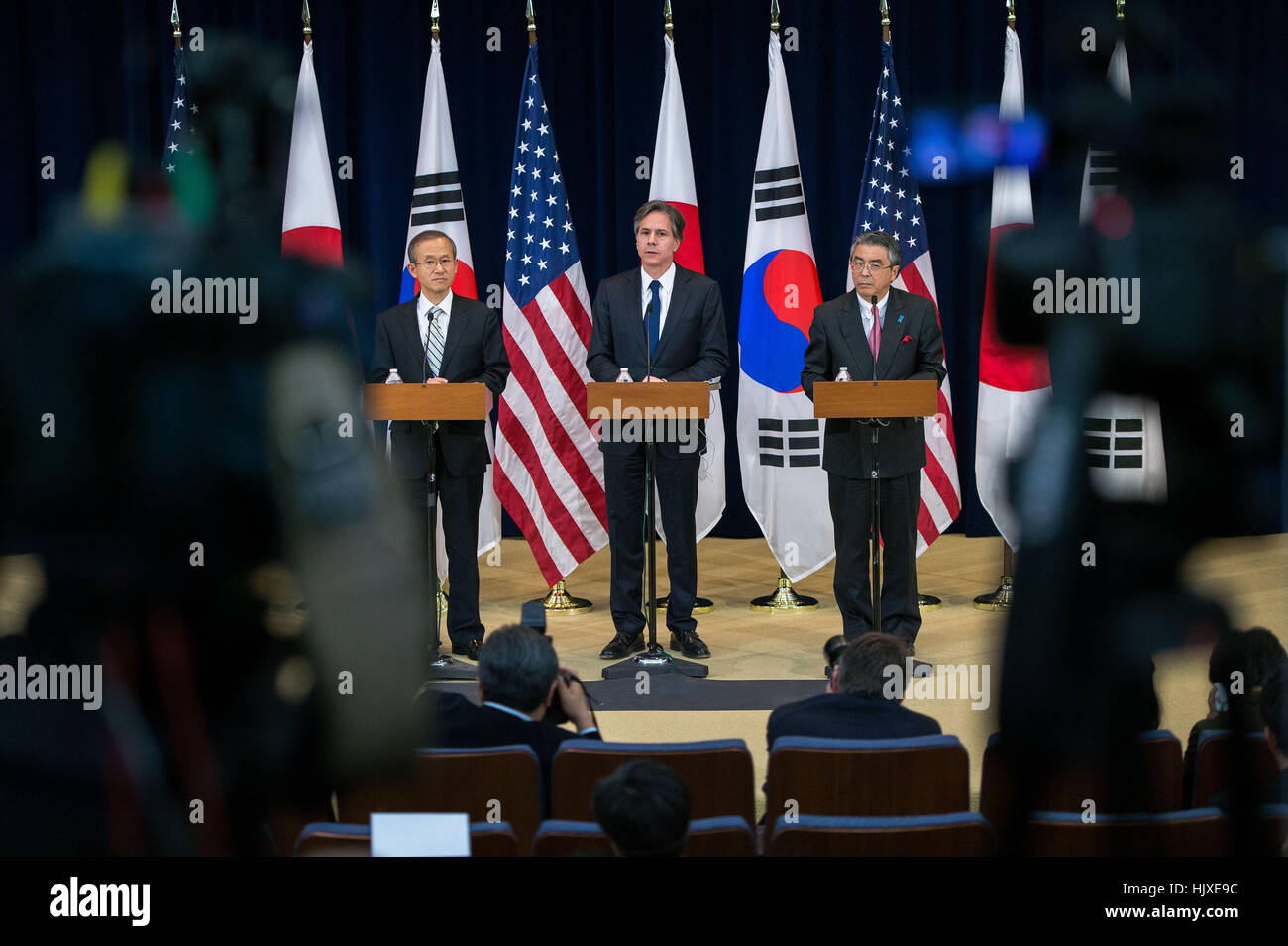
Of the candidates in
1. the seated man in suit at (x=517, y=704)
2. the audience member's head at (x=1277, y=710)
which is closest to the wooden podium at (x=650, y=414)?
the seated man in suit at (x=517, y=704)

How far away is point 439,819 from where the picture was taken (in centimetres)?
161

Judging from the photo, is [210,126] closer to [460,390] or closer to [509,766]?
[509,766]

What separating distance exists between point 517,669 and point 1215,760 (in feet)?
4.70

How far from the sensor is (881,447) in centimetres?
526

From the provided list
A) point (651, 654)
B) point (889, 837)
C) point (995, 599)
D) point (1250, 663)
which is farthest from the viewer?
point (995, 599)

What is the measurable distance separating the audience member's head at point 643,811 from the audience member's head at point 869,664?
1078 mm

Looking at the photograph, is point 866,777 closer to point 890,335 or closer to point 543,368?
point 890,335

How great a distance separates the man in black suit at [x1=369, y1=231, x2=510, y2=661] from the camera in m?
5.37

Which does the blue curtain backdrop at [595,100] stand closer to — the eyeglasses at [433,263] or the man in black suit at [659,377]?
the man in black suit at [659,377]

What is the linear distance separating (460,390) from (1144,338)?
142 inches

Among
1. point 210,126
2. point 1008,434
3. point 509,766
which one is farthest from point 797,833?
point 1008,434

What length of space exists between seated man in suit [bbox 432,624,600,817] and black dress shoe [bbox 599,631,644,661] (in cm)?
247

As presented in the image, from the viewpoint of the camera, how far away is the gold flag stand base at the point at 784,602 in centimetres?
641

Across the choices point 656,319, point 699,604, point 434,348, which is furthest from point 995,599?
point 434,348
